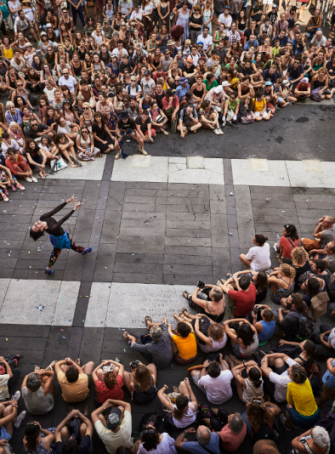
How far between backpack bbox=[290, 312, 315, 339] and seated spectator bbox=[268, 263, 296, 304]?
0.71 metres

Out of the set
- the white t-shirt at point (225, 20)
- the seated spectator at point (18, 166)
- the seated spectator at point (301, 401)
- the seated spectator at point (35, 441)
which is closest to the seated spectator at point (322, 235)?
the seated spectator at point (301, 401)

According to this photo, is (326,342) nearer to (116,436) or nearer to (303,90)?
(116,436)

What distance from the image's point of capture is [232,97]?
1125cm

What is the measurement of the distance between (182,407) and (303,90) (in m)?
11.0

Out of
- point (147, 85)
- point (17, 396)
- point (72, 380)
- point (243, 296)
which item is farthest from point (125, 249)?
point (147, 85)

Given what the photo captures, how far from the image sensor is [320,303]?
6113 millimetres

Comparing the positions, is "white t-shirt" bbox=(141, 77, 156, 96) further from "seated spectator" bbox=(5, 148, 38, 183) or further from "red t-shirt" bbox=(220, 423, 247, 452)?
"red t-shirt" bbox=(220, 423, 247, 452)

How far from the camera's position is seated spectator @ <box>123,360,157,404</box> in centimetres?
514

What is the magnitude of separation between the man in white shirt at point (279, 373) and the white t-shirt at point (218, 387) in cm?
56

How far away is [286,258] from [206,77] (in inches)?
278

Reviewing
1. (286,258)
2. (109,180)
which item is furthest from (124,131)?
(286,258)

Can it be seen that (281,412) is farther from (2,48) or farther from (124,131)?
(2,48)

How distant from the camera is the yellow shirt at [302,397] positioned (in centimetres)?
486

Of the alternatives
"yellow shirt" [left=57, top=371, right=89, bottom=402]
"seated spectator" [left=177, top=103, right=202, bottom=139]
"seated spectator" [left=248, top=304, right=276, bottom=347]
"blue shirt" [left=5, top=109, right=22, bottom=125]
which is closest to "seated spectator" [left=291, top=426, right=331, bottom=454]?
"seated spectator" [left=248, top=304, right=276, bottom=347]
